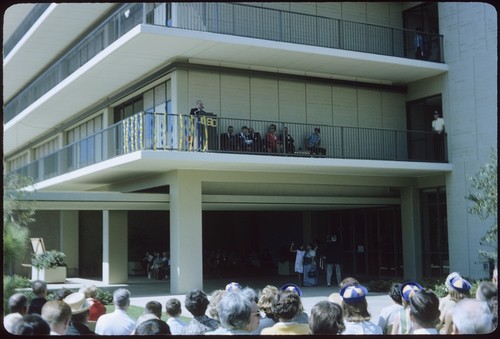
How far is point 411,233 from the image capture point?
2567 cm

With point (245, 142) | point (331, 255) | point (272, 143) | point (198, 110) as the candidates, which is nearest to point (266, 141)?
point (272, 143)

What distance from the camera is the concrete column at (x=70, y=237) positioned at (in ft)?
109

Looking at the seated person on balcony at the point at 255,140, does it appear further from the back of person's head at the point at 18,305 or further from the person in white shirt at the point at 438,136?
the back of person's head at the point at 18,305

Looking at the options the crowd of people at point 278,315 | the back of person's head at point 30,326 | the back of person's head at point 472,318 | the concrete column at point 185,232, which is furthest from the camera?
the concrete column at point 185,232

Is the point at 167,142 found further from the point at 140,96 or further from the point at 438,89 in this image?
the point at 438,89

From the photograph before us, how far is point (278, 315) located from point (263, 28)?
60.8ft

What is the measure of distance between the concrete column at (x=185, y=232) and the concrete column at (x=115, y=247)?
207 inches

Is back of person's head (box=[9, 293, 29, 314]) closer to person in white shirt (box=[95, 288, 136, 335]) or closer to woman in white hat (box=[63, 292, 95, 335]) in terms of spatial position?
woman in white hat (box=[63, 292, 95, 335])

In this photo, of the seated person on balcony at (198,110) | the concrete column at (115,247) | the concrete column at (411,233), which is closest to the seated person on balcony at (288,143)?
the seated person on balcony at (198,110)

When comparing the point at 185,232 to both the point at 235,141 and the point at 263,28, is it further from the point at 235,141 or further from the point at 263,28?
the point at 263,28

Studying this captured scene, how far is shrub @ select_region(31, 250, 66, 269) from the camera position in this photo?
25562mm

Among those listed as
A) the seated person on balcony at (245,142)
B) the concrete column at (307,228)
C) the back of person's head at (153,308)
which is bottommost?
the back of person's head at (153,308)

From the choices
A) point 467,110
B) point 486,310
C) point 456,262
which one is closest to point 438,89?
point 467,110

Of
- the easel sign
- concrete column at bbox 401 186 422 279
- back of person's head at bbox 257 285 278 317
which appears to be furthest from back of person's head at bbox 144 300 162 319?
the easel sign
